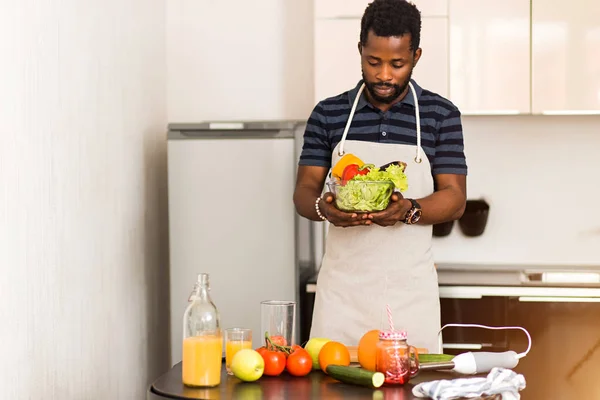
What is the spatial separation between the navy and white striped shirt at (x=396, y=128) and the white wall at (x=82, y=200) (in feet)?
2.40

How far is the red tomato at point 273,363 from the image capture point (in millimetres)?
1689

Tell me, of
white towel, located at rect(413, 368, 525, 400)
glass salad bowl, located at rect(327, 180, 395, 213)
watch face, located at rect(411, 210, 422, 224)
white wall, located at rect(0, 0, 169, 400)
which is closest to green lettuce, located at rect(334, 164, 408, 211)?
glass salad bowl, located at rect(327, 180, 395, 213)

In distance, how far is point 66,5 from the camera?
2.55m

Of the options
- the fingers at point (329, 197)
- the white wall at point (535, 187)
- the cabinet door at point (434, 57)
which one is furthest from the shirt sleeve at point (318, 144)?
the white wall at point (535, 187)

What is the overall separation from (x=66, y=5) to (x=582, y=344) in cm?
217

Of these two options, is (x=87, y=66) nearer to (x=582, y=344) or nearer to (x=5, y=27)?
(x=5, y=27)

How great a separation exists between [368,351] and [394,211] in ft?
1.82

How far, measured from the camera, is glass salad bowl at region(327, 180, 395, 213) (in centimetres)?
207

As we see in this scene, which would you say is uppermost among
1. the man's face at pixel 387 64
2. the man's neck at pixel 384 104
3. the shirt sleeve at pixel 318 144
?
the man's face at pixel 387 64

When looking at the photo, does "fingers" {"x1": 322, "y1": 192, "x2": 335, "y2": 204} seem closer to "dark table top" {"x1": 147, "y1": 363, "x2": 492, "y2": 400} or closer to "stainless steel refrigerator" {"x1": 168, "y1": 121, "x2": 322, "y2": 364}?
"dark table top" {"x1": 147, "y1": 363, "x2": 492, "y2": 400}

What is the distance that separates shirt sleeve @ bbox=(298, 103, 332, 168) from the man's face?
191mm

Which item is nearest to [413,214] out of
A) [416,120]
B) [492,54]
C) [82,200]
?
[416,120]

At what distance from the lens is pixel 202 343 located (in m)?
1.62

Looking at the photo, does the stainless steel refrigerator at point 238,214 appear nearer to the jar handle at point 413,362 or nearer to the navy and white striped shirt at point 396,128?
the navy and white striped shirt at point 396,128
